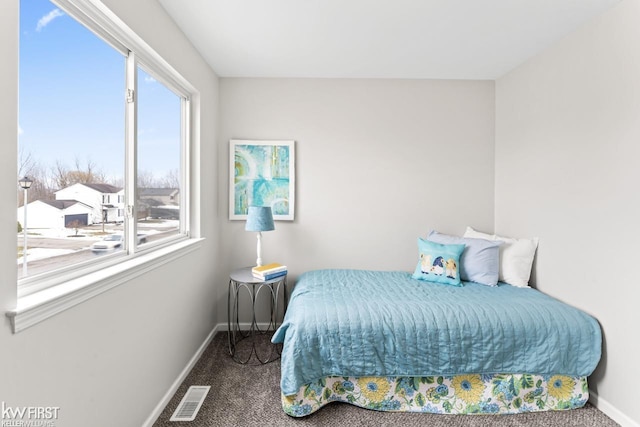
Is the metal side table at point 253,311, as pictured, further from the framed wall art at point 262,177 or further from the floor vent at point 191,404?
the framed wall art at point 262,177

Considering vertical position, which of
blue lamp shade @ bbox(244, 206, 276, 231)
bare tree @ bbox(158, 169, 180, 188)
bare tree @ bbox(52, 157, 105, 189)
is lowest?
blue lamp shade @ bbox(244, 206, 276, 231)

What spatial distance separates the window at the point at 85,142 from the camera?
1.17 m

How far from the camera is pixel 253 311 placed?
2807 mm

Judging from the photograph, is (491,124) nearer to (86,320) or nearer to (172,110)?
(172,110)

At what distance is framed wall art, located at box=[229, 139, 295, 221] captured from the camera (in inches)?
121

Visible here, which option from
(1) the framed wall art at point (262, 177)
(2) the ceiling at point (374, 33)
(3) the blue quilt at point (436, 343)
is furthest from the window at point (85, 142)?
(3) the blue quilt at point (436, 343)

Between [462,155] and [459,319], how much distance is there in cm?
183

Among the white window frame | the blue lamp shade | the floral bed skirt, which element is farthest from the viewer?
the blue lamp shade

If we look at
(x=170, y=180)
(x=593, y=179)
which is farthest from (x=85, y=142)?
(x=593, y=179)

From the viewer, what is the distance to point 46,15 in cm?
124

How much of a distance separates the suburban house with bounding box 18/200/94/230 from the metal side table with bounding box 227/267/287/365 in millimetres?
1317

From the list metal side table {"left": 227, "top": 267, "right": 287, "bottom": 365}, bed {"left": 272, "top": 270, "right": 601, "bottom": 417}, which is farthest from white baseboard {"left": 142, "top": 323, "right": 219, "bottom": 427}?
bed {"left": 272, "top": 270, "right": 601, "bottom": 417}

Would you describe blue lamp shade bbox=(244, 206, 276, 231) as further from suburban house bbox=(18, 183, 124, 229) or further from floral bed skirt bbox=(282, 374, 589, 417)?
floral bed skirt bbox=(282, 374, 589, 417)

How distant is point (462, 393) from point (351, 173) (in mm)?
2039
